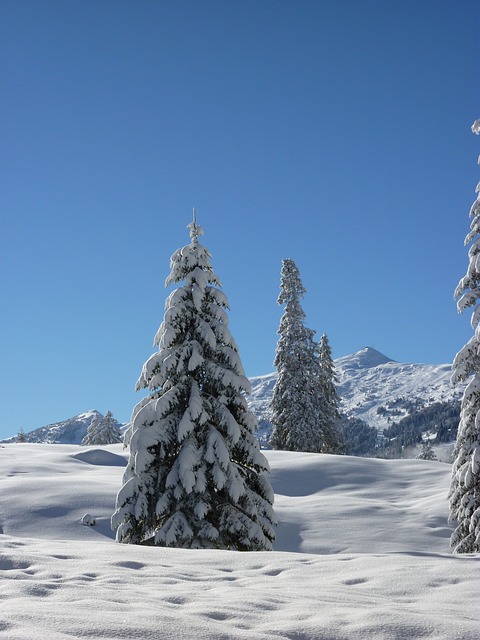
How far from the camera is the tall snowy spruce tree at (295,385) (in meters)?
41.5

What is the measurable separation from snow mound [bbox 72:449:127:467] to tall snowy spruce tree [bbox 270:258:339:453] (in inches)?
509

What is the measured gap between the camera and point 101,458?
32625 millimetres

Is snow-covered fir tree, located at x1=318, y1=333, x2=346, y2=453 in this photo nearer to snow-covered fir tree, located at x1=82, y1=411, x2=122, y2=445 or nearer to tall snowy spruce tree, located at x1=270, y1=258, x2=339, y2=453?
tall snowy spruce tree, located at x1=270, y1=258, x2=339, y2=453

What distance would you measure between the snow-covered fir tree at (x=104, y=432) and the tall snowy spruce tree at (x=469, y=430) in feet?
168

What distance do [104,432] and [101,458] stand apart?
33.7 meters

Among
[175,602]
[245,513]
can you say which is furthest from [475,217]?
[175,602]

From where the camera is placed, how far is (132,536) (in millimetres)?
15203

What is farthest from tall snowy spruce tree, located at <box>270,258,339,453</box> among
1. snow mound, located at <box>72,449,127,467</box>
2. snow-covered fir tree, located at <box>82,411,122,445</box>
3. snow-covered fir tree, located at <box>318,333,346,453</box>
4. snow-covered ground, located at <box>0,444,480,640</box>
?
snow-covered ground, located at <box>0,444,480,640</box>

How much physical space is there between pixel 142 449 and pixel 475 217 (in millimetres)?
11974

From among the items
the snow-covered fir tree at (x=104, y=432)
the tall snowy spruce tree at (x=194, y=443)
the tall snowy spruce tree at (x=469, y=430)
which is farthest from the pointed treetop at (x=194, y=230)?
the snow-covered fir tree at (x=104, y=432)

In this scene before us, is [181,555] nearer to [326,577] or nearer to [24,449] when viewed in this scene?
[326,577]

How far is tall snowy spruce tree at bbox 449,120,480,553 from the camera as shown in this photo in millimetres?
16938

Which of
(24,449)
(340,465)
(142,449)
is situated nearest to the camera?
(142,449)

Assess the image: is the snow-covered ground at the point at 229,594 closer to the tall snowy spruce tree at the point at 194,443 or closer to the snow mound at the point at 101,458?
the tall snowy spruce tree at the point at 194,443
